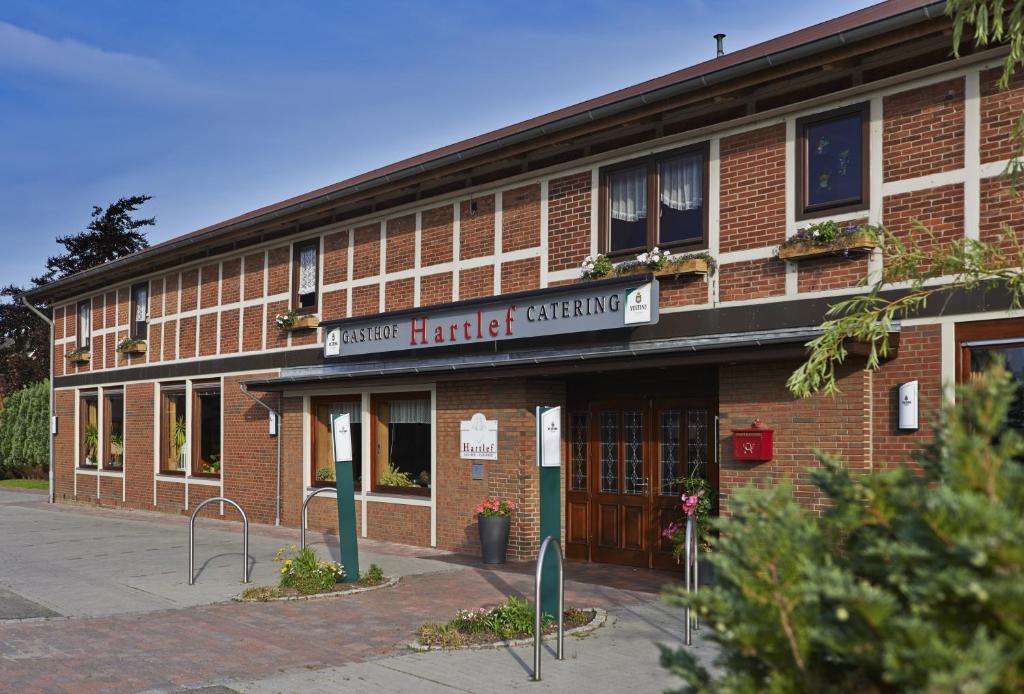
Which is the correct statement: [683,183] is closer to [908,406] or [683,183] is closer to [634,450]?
[634,450]

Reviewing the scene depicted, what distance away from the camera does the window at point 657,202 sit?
36.7 feet

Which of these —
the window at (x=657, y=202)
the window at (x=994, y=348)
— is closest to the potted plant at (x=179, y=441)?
the window at (x=657, y=202)

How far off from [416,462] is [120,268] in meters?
10.6

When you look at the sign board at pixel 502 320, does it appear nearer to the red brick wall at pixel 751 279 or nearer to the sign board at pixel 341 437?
the red brick wall at pixel 751 279

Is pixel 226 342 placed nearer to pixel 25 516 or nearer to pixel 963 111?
pixel 25 516

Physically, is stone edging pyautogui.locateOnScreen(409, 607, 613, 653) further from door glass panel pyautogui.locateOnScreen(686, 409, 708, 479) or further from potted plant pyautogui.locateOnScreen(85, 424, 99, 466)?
potted plant pyautogui.locateOnScreen(85, 424, 99, 466)

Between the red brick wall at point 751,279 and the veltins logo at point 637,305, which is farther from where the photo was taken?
the veltins logo at point 637,305

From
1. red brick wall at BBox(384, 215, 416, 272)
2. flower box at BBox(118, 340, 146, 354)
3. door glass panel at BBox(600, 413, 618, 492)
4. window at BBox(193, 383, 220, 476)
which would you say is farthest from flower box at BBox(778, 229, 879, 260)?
flower box at BBox(118, 340, 146, 354)

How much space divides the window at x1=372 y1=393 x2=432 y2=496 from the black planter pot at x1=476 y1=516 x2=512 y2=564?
6.69ft

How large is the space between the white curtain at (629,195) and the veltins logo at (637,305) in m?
0.98

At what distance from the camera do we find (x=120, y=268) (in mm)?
22109

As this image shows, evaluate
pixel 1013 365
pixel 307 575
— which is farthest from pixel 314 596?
pixel 1013 365

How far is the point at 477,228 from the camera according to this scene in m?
13.8

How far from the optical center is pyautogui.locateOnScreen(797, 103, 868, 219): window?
974 cm
